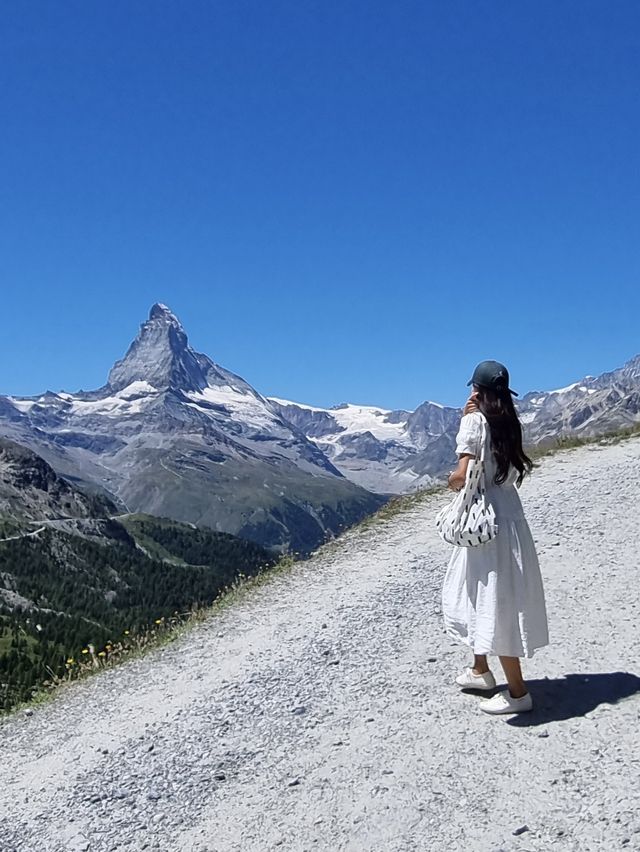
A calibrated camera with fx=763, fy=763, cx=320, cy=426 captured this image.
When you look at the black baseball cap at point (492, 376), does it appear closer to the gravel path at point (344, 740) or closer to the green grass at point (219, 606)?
the gravel path at point (344, 740)

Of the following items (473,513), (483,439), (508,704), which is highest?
(483,439)

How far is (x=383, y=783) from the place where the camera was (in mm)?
8305

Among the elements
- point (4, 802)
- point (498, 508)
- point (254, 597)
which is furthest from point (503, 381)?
point (254, 597)

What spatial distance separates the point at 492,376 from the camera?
28.7ft

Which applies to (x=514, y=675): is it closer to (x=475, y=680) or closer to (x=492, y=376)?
(x=475, y=680)

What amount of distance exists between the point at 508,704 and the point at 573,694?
1.01 metres

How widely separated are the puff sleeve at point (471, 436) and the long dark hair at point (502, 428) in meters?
0.14

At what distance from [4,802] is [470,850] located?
20.3 feet

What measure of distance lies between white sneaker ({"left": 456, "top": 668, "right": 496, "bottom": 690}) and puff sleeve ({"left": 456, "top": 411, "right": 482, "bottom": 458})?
298 cm

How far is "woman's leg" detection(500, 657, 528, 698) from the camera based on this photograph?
29.3ft

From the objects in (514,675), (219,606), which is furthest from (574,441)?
(514,675)

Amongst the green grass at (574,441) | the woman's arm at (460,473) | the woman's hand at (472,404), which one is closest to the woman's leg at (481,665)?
the woman's arm at (460,473)

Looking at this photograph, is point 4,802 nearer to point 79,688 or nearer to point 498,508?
point 79,688

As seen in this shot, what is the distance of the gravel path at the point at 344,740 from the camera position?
761 cm
